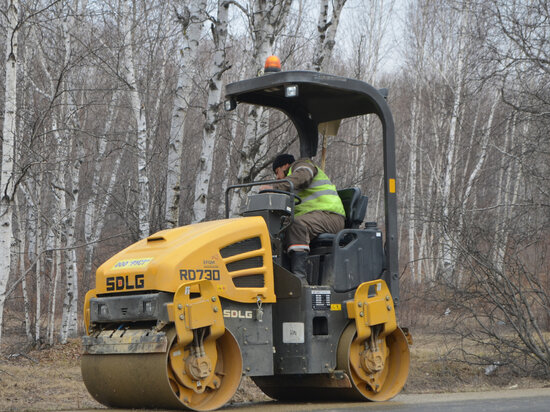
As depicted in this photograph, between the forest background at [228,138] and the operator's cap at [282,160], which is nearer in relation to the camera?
the operator's cap at [282,160]

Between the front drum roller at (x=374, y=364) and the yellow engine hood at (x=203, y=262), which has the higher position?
the yellow engine hood at (x=203, y=262)

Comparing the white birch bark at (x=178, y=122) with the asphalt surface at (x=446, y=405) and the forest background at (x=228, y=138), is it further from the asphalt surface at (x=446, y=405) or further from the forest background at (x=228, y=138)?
the asphalt surface at (x=446, y=405)

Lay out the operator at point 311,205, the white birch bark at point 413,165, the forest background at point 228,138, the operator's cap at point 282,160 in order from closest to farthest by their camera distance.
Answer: the operator at point 311,205, the operator's cap at point 282,160, the forest background at point 228,138, the white birch bark at point 413,165

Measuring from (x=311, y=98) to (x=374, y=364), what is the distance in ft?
8.87

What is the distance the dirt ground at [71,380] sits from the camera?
9.09 metres

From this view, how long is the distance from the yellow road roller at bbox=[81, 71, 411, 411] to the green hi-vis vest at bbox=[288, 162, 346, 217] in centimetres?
29

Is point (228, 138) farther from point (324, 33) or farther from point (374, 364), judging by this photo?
point (374, 364)

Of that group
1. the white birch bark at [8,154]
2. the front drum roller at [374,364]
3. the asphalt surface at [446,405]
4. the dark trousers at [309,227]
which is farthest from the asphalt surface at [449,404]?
the white birch bark at [8,154]

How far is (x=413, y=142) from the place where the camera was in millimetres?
30141

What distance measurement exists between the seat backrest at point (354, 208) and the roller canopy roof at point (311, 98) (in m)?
0.74

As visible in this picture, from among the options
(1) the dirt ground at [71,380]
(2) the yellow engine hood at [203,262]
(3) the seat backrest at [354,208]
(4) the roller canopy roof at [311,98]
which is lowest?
(1) the dirt ground at [71,380]

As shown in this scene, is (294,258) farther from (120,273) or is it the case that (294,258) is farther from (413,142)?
(413,142)

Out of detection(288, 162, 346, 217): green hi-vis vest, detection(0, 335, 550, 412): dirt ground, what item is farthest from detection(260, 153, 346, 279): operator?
detection(0, 335, 550, 412): dirt ground

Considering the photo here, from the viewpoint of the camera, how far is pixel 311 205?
780cm
